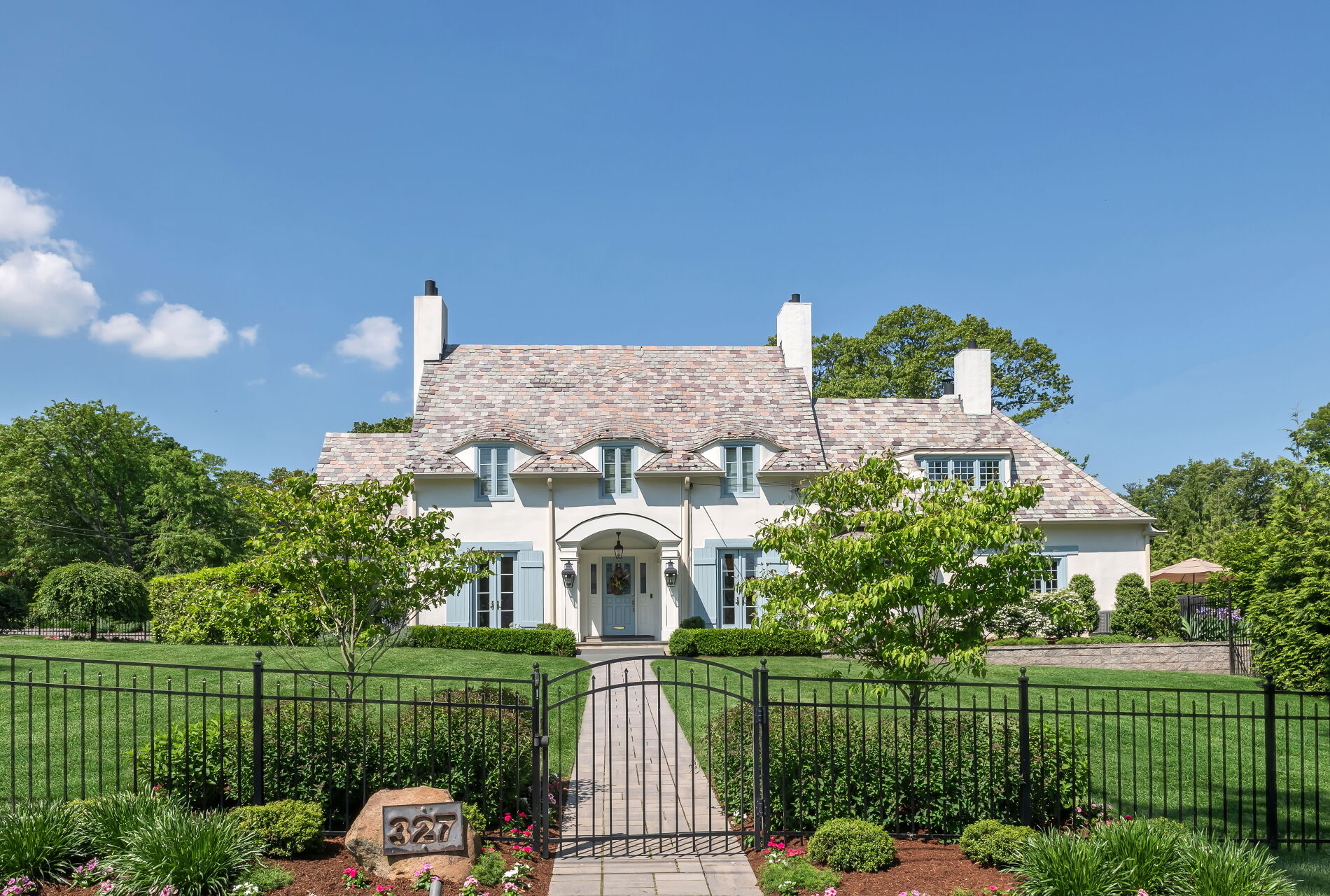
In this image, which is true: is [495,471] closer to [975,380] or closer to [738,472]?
[738,472]

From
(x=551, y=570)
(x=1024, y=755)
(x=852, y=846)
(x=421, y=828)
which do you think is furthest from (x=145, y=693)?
(x=551, y=570)

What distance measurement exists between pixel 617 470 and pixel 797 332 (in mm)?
7552

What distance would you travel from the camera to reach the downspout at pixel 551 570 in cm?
2325

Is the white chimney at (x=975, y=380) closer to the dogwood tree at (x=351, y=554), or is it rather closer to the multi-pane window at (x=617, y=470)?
the multi-pane window at (x=617, y=470)

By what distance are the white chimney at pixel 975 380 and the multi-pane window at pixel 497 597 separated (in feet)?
49.7

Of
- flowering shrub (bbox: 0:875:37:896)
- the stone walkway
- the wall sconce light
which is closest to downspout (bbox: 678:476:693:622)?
the wall sconce light

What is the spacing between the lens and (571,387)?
25656 millimetres

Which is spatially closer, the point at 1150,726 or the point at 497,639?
the point at 1150,726

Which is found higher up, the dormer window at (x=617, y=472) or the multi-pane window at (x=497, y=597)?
the dormer window at (x=617, y=472)

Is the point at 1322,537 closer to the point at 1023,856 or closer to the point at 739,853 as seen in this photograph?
the point at 1023,856

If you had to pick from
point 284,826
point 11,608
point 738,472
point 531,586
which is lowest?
point 11,608

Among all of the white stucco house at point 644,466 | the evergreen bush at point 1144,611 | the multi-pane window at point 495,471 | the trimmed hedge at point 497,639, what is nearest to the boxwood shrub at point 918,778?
the trimmed hedge at point 497,639

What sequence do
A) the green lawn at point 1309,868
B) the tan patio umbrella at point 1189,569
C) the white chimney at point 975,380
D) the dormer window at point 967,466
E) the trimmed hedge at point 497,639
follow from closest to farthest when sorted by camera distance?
the green lawn at point 1309,868, the trimmed hedge at point 497,639, the dormer window at point 967,466, the tan patio umbrella at point 1189,569, the white chimney at point 975,380

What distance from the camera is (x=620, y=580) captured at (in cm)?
2439
